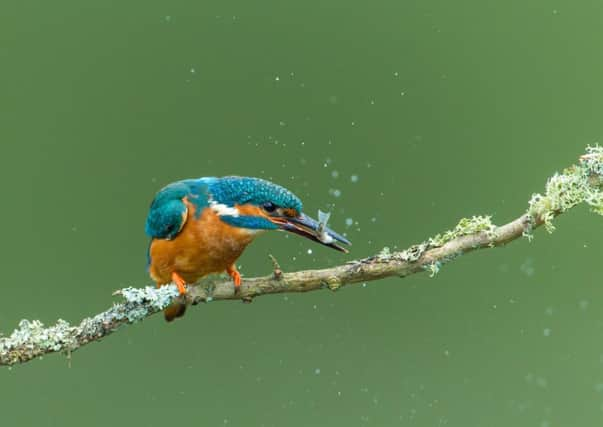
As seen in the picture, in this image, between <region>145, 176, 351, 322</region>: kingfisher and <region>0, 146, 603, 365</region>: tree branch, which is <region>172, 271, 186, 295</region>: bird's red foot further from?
<region>0, 146, 603, 365</region>: tree branch

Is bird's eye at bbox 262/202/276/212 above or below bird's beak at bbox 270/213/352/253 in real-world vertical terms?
above

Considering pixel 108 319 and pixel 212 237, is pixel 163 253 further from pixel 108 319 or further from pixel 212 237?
pixel 108 319

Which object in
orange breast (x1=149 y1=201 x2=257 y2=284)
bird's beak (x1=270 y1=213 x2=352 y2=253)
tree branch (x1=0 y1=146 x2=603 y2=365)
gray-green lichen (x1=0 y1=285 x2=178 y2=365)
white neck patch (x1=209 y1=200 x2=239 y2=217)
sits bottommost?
gray-green lichen (x1=0 y1=285 x2=178 y2=365)

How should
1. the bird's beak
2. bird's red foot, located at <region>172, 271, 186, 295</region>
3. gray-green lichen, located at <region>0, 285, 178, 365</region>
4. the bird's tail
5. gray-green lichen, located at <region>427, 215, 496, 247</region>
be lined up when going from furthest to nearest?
the bird's tail, bird's red foot, located at <region>172, 271, 186, 295</region>, the bird's beak, gray-green lichen, located at <region>427, 215, 496, 247</region>, gray-green lichen, located at <region>0, 285, 178, 365</region>

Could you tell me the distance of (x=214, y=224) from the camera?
2.97 meters

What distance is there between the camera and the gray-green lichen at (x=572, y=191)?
2.55 metres

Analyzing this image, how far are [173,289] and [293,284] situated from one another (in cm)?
42

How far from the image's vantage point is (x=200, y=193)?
9.93 ft

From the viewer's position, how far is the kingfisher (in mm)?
2797

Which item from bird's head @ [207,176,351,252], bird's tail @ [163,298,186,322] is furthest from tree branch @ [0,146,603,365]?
bird's tail @ [163,298,186,322]

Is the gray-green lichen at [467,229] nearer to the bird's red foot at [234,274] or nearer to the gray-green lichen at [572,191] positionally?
the gray-green lichen at [572,191]

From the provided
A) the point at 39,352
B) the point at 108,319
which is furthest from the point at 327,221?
the point at 39,352

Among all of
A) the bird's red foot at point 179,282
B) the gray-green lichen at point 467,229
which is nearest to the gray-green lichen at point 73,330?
the bird's red foot at point 179,282

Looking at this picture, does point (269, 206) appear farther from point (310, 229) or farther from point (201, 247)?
point (201, 247)
